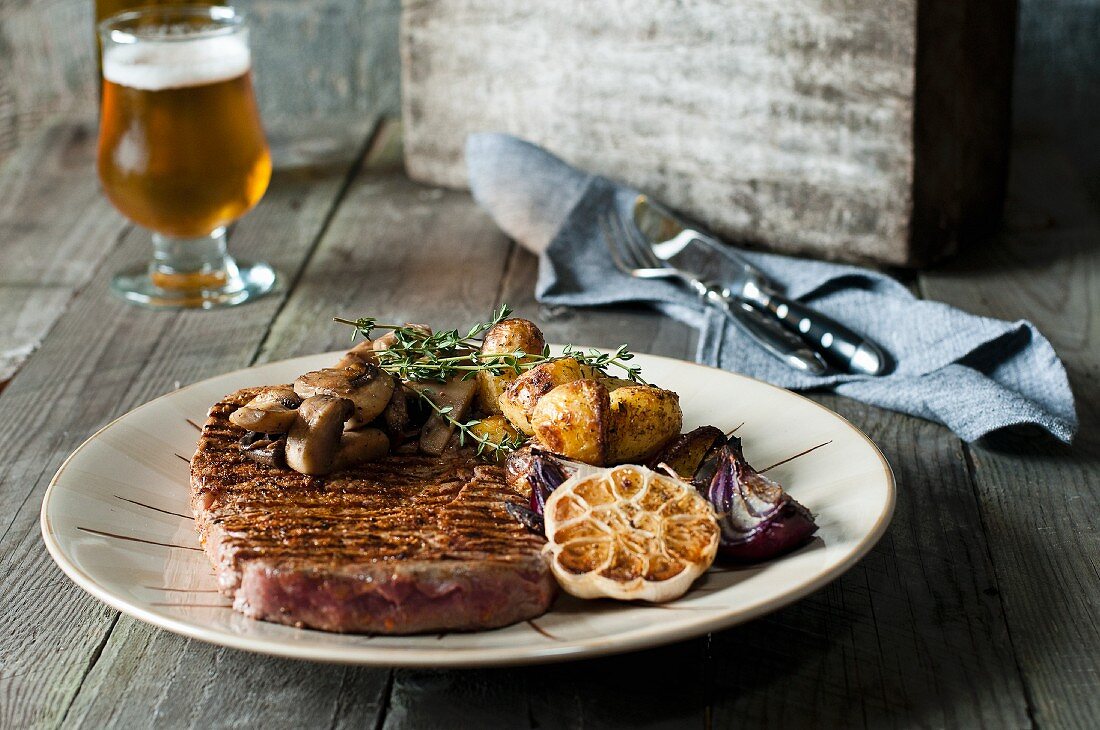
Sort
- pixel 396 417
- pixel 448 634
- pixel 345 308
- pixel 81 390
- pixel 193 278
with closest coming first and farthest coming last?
pixel 448 634, pixel 396 417, pixel 81 390, pixel 345 308, pixel 193 278

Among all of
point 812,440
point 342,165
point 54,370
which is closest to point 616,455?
point 812,440

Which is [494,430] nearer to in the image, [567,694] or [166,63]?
[567,694]

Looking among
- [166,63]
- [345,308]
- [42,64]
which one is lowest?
[345,308]

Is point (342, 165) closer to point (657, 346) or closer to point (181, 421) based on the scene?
point (657, 346)

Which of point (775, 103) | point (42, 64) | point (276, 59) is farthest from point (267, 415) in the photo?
point (42, 64)

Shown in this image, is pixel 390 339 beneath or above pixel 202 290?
above
